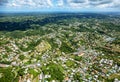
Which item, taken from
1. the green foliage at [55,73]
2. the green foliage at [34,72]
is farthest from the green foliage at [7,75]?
the green foliage at [55,73]

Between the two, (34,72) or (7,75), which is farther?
(34,72)

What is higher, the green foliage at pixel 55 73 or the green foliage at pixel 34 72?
the green foliage at pixel 34 72

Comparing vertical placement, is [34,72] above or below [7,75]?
above

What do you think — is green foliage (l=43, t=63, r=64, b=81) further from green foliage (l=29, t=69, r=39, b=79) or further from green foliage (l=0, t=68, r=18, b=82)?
green foliage (l=0, t=68, r=18, b=82)

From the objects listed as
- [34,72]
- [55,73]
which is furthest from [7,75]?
[55,73]

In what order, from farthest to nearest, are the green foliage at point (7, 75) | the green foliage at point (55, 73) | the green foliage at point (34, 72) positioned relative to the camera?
the green foliage at point (34, 72)
the green foliage at point (55, 73)
the green foliage at point (7, 75)

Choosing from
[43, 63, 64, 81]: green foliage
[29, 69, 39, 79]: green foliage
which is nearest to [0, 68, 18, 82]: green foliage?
[29, 69, 39, 79]: green foliage

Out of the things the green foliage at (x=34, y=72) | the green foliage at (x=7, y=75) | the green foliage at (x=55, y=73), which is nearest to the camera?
the green foliage at (x=7, y=75)

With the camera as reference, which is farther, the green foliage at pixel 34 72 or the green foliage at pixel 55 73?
the green foliage at pixel 34 72

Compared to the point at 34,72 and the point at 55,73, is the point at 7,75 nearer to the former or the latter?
the point at 34,72

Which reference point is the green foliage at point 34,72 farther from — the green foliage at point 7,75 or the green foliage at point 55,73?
the green foliage at point 7,75

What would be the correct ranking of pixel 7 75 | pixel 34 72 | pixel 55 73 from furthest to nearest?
pixel 55 73 < pixel 34 72 < pixel 7 75

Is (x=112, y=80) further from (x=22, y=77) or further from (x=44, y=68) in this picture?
(x=22, y=77)
